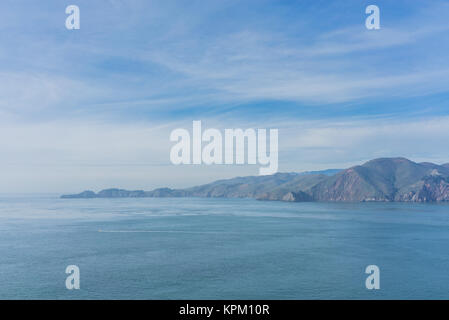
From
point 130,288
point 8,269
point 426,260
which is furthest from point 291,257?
point 8,269

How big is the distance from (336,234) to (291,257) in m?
26.0

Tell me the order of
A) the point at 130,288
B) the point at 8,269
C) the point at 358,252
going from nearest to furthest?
the point at 130,288 < the point at 8,269 < the point at 358,252

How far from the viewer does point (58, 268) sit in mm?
40344
